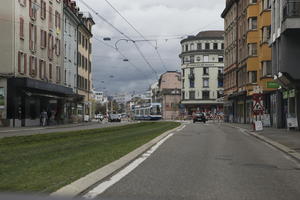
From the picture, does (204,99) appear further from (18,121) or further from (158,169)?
(158,169)

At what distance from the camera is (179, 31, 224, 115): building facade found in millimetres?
122312

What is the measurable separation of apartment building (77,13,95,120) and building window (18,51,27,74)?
2640 centimetres

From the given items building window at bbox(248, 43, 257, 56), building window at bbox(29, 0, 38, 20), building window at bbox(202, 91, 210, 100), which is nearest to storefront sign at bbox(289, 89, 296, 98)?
building window at bbox(248, 43, 257, 56)

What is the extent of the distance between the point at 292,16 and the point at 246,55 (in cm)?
2927

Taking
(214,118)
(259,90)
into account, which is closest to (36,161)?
(259,90)

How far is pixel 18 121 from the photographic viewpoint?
149 ft

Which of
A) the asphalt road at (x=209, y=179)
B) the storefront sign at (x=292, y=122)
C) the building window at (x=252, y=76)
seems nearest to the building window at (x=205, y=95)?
the building window at (x=252, y=76)

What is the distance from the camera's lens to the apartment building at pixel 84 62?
247ft

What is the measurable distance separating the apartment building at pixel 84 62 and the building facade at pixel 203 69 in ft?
135

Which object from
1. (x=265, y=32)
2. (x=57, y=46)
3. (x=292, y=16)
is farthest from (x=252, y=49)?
(x=292, y=16)

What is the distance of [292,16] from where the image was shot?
31781 millimetres

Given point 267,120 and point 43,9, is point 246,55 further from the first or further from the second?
point 43,9

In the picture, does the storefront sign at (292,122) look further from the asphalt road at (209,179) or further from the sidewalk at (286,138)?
the asphalt road at (209,179)

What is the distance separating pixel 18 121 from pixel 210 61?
270 ft
